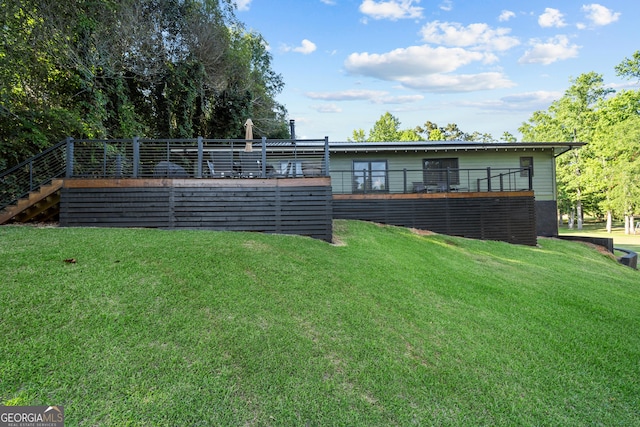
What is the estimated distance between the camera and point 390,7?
15.6 metres

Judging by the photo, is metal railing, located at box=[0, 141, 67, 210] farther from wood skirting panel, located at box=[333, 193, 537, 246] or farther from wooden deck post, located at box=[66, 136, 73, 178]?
wood skirting panel, located at box=[333, 193, 537, 246]

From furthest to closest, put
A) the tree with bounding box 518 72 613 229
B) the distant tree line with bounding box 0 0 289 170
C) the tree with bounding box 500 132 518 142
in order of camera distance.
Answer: the tree with bounding box 500 132 518 142 → the tree with bounding box 518 72 613 229 → the distant tree line with bounding box 0 0 289 170

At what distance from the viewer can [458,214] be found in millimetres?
10891

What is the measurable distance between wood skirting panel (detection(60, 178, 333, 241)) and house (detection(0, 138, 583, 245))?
0.02m

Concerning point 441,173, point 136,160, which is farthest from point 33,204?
point 441,173

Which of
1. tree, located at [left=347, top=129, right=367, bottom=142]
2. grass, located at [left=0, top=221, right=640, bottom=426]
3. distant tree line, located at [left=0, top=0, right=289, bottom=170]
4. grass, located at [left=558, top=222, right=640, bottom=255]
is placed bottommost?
grass, located at [left=558, top=222, right=640, bottom=255]

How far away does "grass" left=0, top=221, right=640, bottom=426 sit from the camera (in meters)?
2.23

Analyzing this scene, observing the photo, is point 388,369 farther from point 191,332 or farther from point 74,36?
point 74,36

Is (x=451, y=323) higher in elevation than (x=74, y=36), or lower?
lower

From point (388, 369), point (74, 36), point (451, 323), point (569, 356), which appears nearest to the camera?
point (388, 369)

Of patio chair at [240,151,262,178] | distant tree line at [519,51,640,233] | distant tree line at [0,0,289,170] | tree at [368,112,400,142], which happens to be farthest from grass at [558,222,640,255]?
distant tree line at [0,0,289,170]

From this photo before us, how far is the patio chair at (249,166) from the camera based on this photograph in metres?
7.15

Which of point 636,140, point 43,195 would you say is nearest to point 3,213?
point 43,195

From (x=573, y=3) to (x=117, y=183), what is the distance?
63.9ft
